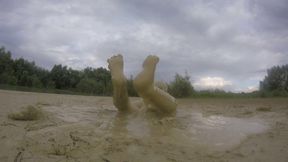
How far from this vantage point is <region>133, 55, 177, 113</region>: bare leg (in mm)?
3936

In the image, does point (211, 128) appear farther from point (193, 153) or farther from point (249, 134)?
point (193, 153)

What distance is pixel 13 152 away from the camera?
2594 millimetres

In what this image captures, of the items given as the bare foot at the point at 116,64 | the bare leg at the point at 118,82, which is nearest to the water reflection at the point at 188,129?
the bare leg at the point at 118,82

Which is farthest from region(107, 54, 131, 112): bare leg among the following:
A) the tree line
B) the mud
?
the tree line

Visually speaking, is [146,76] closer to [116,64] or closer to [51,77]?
[116,64]

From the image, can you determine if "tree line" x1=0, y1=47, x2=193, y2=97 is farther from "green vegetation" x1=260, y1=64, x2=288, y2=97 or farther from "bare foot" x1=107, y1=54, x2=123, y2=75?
"bare foot" x1=107, y1=54, x2=123, y2=75

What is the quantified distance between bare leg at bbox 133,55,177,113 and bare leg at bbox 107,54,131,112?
18cm

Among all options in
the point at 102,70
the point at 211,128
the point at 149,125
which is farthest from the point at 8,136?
the point at 102,70

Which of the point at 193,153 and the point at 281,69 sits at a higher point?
the point at 281,69

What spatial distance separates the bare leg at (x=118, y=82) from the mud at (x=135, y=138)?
175mm

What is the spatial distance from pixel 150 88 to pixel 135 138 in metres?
0.91

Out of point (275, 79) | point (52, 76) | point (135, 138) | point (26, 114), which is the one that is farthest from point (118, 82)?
point (52, 76)

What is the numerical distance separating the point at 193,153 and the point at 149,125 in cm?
97

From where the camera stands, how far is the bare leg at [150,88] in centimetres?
394
